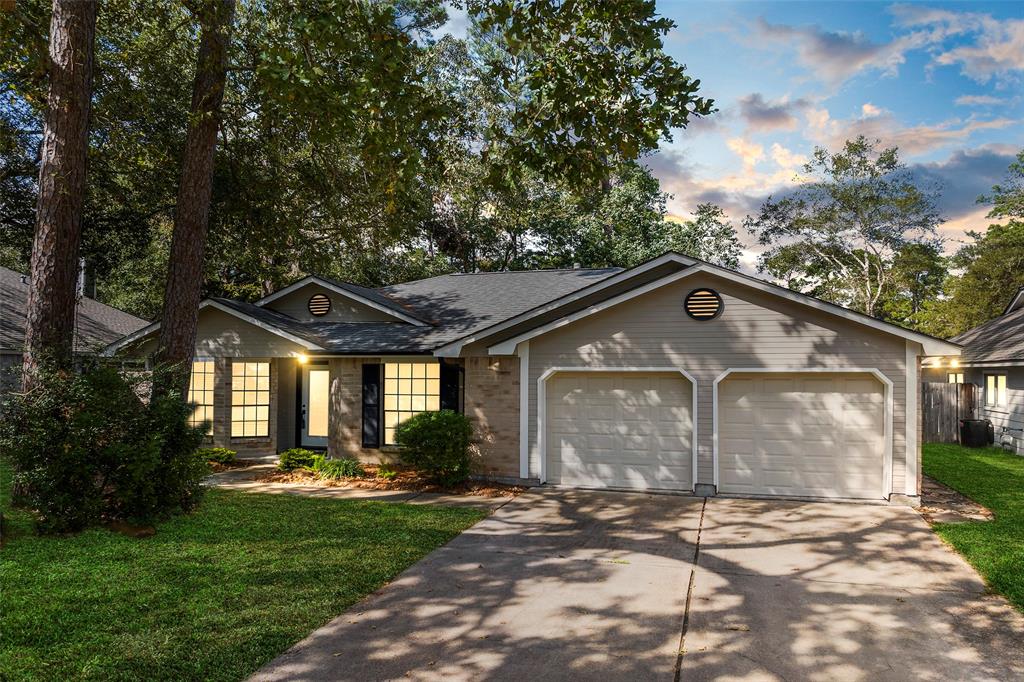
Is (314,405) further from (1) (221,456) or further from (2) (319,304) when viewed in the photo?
(2) (319,304)

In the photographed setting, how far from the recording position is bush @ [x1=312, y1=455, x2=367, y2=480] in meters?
12.7

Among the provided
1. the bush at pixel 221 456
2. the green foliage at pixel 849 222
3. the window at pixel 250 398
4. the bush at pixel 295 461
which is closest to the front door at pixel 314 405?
the window at pixel 250 398

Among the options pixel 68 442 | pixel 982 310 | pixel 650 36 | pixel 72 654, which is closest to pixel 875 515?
pixel 650 36

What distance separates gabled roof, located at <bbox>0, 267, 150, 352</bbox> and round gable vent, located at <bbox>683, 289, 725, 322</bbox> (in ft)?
46.4

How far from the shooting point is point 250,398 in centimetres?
1525

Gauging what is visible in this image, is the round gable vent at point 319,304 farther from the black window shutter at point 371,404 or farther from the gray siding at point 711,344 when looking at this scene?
the gray siding at point 711,344

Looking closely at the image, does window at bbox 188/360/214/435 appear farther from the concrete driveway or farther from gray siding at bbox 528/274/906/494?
the concrete driveway

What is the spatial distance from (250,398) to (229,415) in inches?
23.9

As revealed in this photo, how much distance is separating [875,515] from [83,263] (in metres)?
20.9

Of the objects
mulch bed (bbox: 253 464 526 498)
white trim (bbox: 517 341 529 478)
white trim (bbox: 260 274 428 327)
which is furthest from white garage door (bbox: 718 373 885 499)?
white trim (bbox: 260 274 428 327)

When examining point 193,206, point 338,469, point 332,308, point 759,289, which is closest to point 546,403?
point 759,289

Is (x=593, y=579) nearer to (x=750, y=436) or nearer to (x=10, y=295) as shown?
(x=750, y=436)

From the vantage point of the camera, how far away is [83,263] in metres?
18.8

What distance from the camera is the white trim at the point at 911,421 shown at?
33.2 ft
